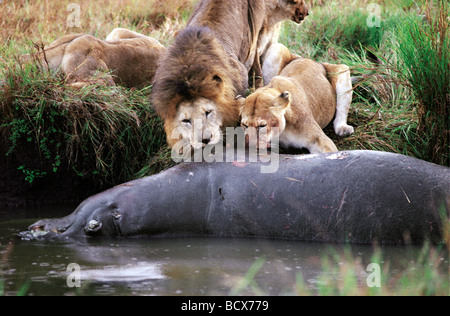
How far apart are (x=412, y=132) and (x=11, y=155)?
12.5 ft

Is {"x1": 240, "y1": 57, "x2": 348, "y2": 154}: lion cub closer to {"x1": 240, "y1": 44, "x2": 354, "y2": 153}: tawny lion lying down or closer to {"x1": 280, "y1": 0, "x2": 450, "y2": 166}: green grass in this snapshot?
{"x1": 240, "y1": 44, "x2": 354, "y2": 153}: tawny lion lying down

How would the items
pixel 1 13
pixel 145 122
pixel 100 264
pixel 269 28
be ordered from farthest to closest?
pixel 1 13 → pixel 269 28 → pixel 145 122 → pixel 100 264

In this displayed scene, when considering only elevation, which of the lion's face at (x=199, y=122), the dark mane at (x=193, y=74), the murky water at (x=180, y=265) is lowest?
the murky water at (x=180, y=265)

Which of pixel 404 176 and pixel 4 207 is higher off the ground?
pixel 404 176

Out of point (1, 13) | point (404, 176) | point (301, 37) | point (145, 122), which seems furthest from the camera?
point (1, 13)

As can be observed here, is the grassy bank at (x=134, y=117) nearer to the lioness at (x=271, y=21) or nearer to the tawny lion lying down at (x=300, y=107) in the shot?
the tawny lion lying down at (x=300, y=107)

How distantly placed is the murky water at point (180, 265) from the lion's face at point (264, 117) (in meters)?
0.91

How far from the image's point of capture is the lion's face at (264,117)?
568 centimetres

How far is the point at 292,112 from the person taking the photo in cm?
600

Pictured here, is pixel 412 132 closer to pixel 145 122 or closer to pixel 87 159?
pixel 145 122

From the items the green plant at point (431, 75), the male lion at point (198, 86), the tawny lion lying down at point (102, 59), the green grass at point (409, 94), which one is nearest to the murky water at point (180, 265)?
the male lion at point (198, 86)

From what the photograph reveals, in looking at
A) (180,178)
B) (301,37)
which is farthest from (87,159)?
(301,37)
